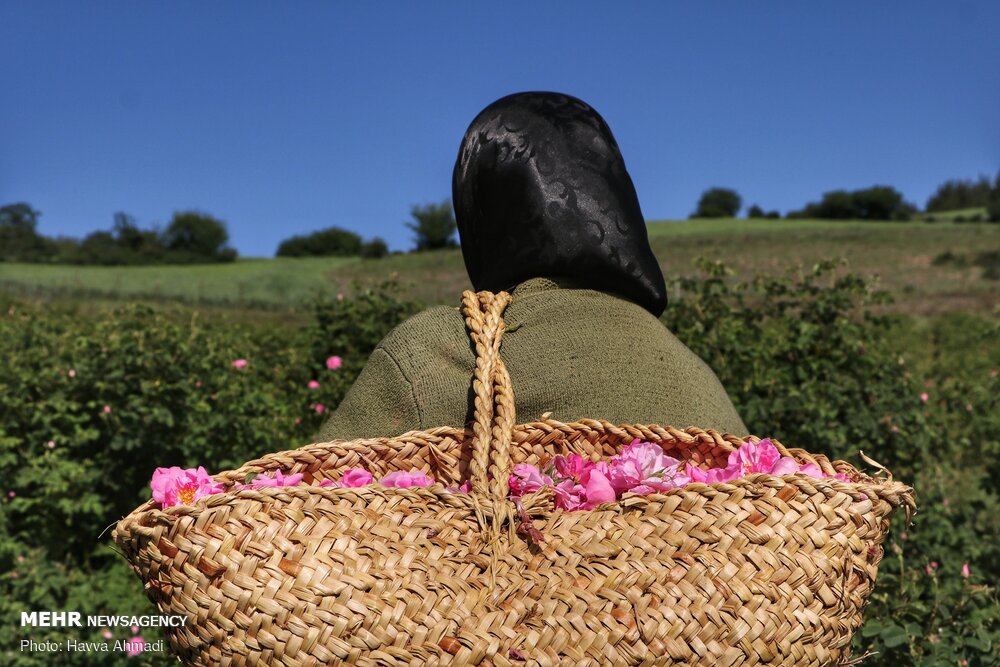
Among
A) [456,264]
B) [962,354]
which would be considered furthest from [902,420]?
[456,264]

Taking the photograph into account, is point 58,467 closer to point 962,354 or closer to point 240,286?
point 962,354

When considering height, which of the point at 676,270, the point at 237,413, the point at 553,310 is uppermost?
the point at 676,270

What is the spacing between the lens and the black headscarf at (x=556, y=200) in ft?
5.74

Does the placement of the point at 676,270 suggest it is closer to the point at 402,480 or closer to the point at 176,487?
the point at 402,480

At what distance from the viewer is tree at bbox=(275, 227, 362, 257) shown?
156ft

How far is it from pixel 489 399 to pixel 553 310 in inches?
13.5

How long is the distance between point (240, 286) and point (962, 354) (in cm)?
2104

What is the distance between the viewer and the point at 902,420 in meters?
4.09

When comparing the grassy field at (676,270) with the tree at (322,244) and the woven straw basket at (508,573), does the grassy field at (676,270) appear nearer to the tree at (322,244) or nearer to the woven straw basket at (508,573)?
the tree at (322,244)

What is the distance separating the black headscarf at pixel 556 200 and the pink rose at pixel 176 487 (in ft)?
2.57

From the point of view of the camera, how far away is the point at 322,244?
48438mm

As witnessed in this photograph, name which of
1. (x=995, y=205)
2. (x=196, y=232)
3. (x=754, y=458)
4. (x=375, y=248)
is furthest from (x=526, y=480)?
(x=196, y=232)

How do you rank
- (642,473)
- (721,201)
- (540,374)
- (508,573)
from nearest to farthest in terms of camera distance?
(508,573)
(642,473)
(540,374)
(721,201)

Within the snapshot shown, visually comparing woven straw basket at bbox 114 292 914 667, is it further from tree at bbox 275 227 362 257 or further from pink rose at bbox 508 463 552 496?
tree at bbox 275 227 362 257
